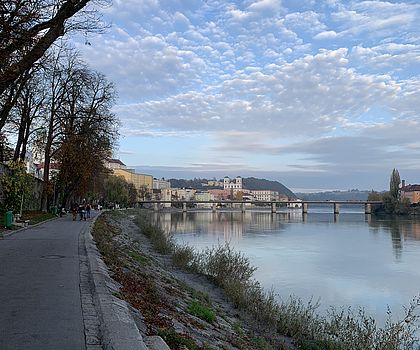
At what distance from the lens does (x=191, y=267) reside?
814 inches

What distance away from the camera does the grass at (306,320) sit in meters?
10.1

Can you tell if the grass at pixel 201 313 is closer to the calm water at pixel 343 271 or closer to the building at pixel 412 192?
the calm water at pixel 343 271

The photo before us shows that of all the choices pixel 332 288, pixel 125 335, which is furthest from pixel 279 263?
pixel 125 335

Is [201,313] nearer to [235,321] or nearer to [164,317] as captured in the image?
[235,321]

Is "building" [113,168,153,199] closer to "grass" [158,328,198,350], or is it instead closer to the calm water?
the calm water

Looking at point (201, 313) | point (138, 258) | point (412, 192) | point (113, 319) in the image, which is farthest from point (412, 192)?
point (113, 319)

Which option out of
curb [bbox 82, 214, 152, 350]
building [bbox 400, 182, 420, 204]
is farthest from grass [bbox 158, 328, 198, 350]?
building [bbox 400, 182, 420, 204]

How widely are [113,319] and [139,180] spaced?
16027 cm

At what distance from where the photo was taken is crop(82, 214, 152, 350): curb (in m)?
5.28

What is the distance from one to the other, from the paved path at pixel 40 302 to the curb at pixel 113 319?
28 cm

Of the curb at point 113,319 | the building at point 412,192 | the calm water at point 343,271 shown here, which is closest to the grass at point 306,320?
the calm water at point 343,271

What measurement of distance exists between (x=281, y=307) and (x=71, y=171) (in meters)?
30.2

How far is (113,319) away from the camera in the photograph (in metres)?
6.32

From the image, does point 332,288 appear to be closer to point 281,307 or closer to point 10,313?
point 281,307
